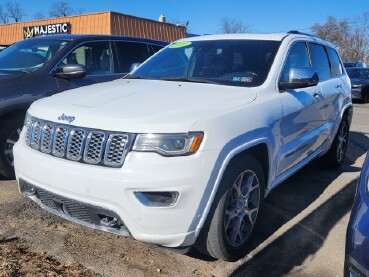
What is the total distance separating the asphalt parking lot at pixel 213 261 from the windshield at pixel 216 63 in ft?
4.62

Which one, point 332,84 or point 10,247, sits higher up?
point 332,84

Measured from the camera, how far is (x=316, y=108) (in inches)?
171

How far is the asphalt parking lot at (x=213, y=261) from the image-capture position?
3.04 metres

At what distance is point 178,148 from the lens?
2.58 meters

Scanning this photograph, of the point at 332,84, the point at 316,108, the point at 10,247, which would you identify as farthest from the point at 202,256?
the point at 332,84

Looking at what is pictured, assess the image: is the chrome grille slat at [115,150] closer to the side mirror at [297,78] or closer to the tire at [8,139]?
the side mirror at [297,78]

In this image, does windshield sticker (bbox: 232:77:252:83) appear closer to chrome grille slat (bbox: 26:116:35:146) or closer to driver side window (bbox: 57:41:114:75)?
chrome grille slat (bbox: 26:116:35:146)

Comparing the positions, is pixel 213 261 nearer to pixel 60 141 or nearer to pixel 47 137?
pixel 60 141

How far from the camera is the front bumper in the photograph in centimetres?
251

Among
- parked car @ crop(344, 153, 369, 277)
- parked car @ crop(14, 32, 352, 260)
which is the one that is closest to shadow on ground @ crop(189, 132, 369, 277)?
parked car @ crop(14, 32, 352, 260)

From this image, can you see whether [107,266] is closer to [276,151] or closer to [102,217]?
[102,217]

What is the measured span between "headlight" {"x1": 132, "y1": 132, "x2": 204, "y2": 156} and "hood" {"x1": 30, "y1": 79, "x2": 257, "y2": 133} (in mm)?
40

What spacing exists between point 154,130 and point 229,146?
539mm

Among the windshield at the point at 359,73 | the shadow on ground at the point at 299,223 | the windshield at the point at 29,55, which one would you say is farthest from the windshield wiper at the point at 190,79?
the windshield at the point at 359,73
